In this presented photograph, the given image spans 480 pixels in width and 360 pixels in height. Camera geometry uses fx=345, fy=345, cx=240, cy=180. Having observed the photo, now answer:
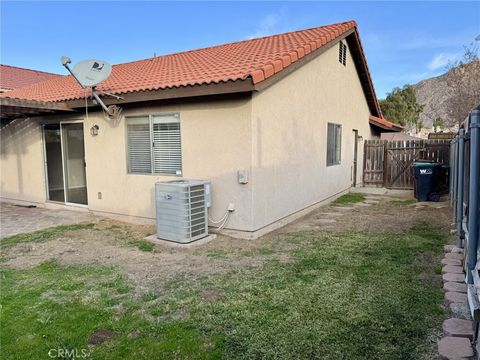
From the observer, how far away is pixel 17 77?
1841 centimetres

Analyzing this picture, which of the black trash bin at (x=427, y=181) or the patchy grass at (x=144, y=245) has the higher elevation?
the black trash bin at (x=427, y=181)

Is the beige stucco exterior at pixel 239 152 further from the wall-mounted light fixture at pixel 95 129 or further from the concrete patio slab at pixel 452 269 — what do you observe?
the concrete patio slab at pixel 452 269

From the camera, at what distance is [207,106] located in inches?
269

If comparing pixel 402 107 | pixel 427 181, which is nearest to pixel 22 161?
pixel 427 181

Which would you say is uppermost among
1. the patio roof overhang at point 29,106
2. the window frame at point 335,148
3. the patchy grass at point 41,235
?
the patio roof overhang at point 29,106

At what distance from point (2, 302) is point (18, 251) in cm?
234

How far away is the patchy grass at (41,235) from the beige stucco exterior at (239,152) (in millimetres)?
1139

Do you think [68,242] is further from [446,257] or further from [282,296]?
[446,257]

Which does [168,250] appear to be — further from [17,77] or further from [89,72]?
[17,77]

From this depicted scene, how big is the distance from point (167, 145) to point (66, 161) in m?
4.00

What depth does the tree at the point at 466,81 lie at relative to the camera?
1994 centimetres

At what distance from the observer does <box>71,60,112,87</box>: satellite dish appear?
7.55 metres

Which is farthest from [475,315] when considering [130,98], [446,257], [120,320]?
[130,98]

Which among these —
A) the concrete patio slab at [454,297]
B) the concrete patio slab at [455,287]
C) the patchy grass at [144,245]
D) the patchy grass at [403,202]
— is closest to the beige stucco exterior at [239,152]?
the patchy grass at [144,245]
